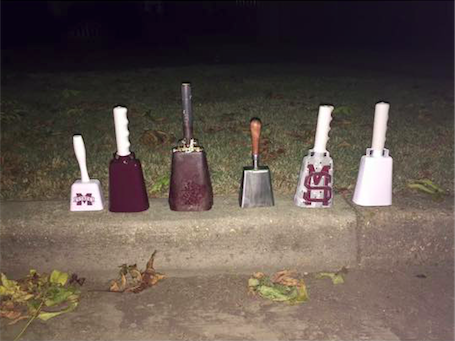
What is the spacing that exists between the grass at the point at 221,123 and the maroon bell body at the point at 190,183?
360 millimetres

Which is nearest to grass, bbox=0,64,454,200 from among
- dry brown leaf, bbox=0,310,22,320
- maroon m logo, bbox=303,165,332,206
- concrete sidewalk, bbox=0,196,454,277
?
maroon m logo, bbox=303,165,332,206

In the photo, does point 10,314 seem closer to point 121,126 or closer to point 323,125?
point 121,126

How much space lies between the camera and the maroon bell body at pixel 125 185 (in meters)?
2.74

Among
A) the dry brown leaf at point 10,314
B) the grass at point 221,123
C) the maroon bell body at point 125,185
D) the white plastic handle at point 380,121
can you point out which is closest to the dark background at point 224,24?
the grass at point 221,123

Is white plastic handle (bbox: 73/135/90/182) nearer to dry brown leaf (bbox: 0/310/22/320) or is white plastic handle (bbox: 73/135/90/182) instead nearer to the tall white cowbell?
dry brown leaf (bbox: 0/310/22/320)

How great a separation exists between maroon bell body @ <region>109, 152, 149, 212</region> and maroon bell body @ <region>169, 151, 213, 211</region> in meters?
0.17

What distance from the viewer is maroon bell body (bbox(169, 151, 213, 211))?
2736 millimetres

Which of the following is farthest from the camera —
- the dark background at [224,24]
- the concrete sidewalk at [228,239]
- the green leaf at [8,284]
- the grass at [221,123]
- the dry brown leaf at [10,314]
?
the dark background at [224,24]

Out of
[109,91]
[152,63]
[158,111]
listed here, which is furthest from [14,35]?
[158,111]

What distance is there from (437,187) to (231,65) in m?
6.45

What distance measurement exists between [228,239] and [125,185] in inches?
24.0

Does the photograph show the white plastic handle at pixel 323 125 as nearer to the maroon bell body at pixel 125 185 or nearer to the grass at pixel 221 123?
the grass at pixel 221 123

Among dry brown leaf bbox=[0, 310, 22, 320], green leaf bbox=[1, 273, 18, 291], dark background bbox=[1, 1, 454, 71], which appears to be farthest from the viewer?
dark background bbox=[1, 1, 454, 71]

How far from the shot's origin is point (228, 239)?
8.82ft
